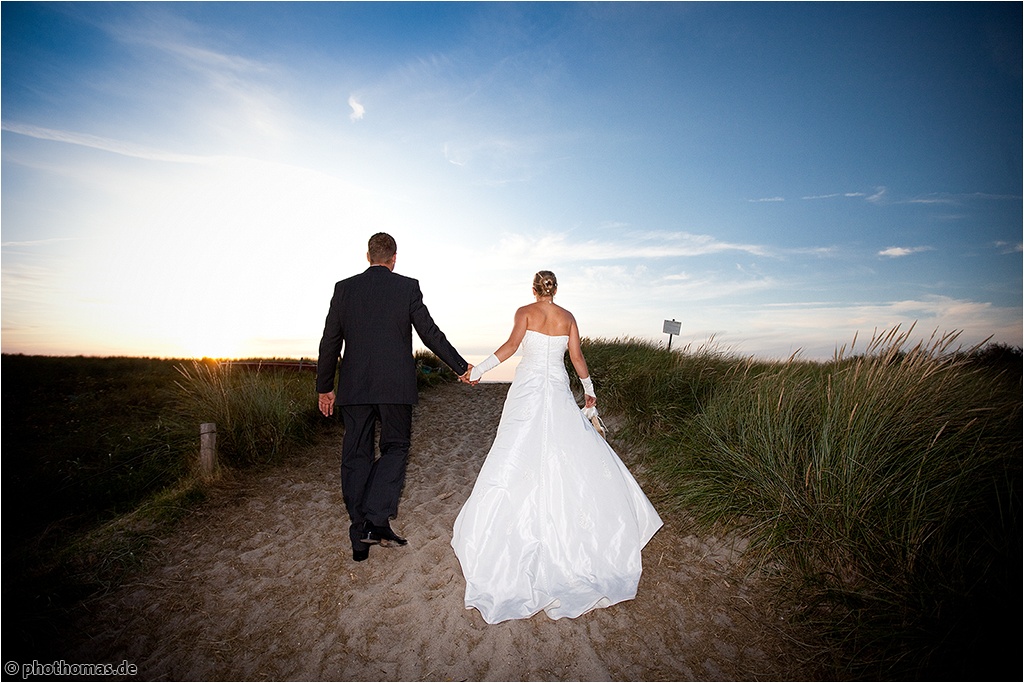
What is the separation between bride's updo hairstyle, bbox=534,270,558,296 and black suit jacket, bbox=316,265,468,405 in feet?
3.55

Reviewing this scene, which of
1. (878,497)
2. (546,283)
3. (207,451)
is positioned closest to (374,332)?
(546,283)

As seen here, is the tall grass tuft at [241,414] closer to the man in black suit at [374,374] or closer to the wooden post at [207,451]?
the wooden post at [207,451]

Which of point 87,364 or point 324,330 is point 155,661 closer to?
point 324,330

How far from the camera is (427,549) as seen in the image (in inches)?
188

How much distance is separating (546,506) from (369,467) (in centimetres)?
168

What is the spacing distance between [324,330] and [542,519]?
252cm

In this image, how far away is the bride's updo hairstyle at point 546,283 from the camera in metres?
4.61

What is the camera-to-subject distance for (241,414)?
7.08 m

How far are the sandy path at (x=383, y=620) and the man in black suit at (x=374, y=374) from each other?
1.81 ft

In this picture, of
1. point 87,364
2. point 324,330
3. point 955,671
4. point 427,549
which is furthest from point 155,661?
point 87,364

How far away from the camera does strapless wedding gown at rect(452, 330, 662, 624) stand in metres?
3.87

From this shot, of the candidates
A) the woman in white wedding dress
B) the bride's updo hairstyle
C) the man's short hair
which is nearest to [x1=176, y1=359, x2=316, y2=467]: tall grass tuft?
the man's short hair

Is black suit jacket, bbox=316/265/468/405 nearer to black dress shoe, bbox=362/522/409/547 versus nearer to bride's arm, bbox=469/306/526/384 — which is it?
bride's arm, bbox=469/306/526/384

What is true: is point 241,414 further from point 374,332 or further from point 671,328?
point 671,328
